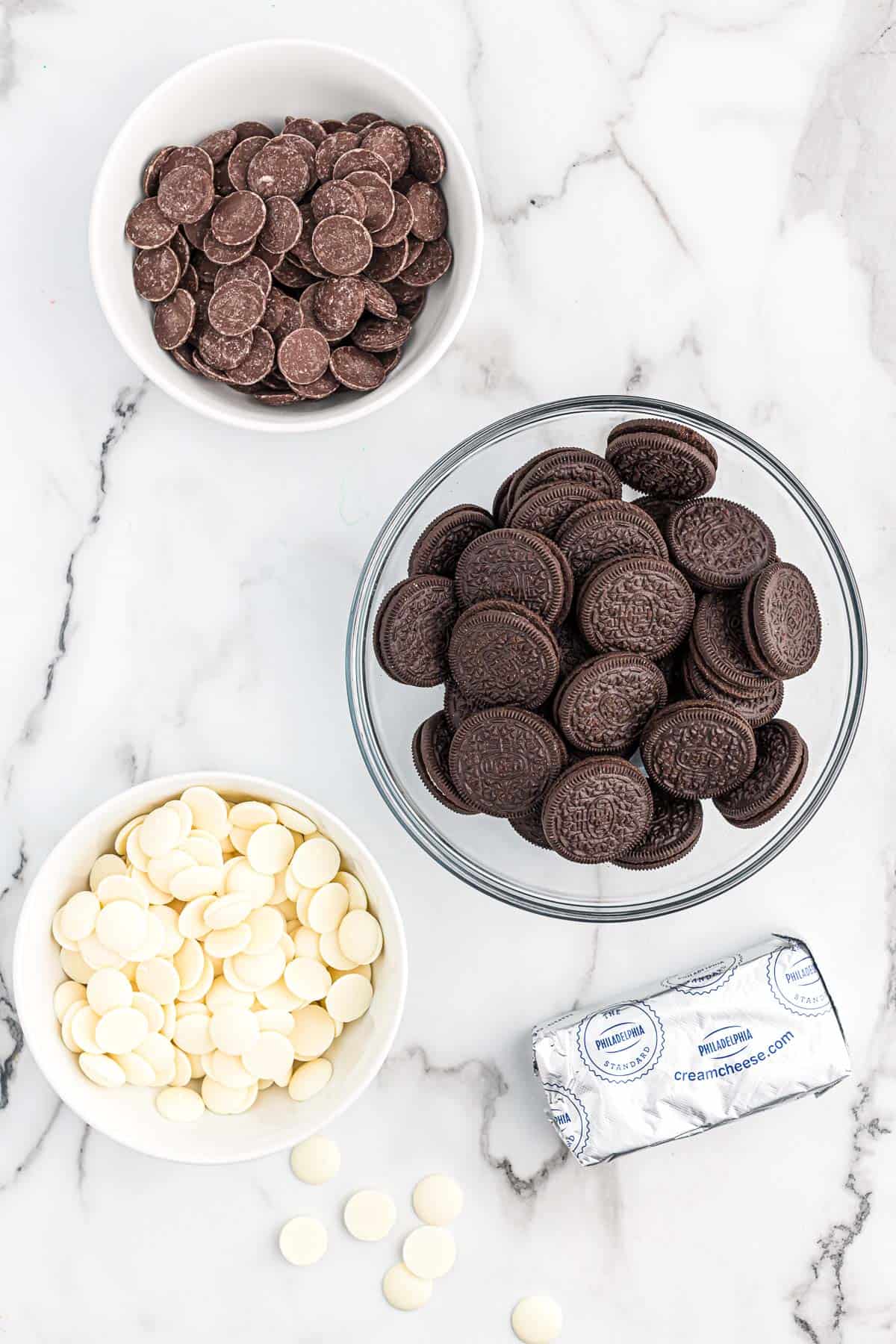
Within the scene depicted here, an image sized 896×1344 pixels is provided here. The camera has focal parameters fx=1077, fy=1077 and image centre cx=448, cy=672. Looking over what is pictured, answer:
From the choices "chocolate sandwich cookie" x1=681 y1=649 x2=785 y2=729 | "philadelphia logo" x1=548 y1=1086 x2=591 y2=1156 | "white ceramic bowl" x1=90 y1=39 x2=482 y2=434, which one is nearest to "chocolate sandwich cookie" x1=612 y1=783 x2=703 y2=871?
"chocolate sandwich cookie" x1=681 y1=649 x2=785 y2=729

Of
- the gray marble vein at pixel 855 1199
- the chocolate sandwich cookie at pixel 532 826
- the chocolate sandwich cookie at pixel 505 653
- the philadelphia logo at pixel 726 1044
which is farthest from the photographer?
the gray marble vein at pixel 855 1199

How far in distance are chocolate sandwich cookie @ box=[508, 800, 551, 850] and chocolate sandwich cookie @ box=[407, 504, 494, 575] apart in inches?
10.2

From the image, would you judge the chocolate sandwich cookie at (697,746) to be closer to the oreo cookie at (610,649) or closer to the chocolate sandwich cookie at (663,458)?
the oreo cookie at (610,649)

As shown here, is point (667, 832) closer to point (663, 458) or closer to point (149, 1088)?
point (663, 458)

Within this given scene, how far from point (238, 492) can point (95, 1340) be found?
1.04 meters

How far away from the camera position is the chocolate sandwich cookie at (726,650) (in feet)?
3.37

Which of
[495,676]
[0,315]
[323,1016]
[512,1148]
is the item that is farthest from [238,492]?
[512,1148]

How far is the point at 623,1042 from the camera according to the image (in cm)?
124

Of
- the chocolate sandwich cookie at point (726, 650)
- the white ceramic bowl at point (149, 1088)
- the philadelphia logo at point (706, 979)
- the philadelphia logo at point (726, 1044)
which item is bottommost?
the white ceramic bowl at point (149, 1088)

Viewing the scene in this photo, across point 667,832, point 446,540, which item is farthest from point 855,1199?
point 446,540

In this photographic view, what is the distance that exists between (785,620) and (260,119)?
807mm

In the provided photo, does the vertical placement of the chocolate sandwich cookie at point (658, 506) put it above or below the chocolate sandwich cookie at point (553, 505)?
above

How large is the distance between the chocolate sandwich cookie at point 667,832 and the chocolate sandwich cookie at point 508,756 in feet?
0.41

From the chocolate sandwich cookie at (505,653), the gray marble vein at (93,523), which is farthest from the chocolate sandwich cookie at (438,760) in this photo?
the gray marble vein at (93,523)
